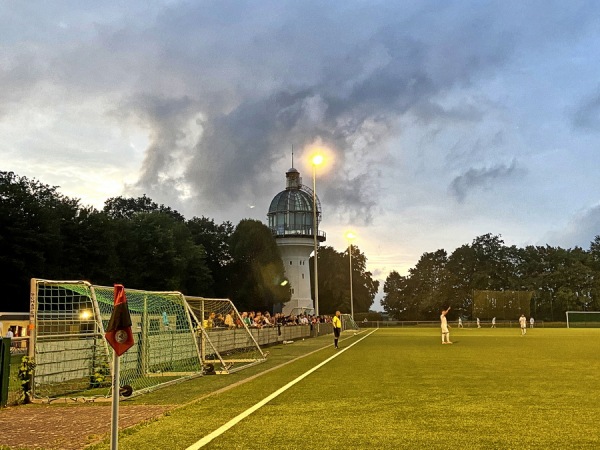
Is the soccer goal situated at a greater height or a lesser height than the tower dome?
lesser

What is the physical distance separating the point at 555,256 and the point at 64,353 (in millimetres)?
95090

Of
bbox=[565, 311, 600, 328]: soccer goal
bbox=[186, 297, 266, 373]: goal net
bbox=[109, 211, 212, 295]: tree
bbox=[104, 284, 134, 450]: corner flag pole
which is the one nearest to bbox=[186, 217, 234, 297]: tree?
bbox=[109, 211, 212, 295]: tree

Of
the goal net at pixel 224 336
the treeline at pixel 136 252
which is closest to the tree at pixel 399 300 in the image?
the treeline at pixel 136 252

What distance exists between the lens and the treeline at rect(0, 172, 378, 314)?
44438mm

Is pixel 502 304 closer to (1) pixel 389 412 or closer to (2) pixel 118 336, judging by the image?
(1) pixel 389 412

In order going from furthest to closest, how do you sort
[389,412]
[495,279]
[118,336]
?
[495,279] < [389,412] < [118,336]

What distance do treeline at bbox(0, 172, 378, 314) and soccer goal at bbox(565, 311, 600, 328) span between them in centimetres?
3569

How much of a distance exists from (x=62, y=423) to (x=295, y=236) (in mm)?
72786

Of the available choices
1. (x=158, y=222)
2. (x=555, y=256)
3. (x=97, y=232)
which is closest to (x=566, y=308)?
(x=555, y=256)

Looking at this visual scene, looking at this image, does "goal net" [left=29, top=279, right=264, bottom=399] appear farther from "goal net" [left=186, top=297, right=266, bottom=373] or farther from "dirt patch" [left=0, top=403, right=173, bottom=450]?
"goal net" [left=186, top=297, right=266, bottom=373]

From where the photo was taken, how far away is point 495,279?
101m

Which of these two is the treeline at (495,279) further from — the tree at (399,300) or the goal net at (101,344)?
the goal net at (101,344)

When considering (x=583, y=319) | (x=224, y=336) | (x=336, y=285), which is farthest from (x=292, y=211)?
(x=224, y=336)

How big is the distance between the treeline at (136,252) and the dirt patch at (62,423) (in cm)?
3589
